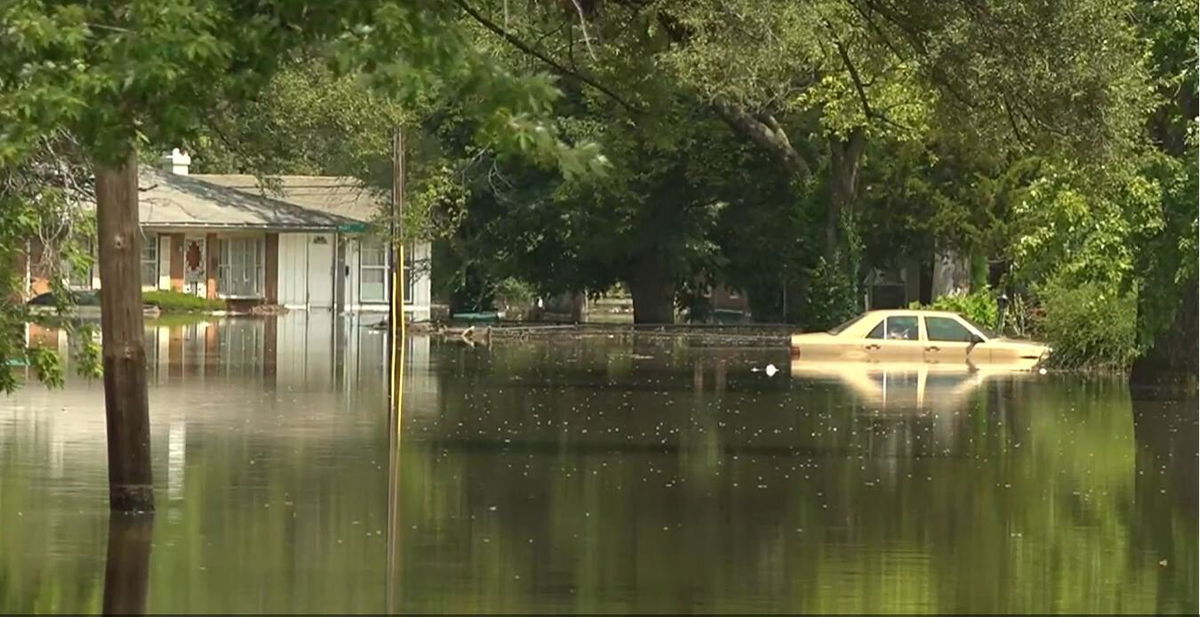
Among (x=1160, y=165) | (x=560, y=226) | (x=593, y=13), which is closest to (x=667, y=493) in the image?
(x=593, y=13)

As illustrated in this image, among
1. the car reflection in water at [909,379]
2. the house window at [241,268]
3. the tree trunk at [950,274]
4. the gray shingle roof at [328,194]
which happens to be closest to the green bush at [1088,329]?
the car reflection in water at [909,379]

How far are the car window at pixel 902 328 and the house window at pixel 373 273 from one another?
33.0 metres

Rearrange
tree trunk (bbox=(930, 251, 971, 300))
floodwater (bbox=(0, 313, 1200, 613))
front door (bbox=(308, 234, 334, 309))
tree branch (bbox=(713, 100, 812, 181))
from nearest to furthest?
floodwater (bbox=(0, 313, 1200, 613)), tree branch (bbox=(713, 100, 812, 181)), tree trunk (bbox=(930, 251, 971, 300)), front door (bbox=(308, 234, 334, 309))

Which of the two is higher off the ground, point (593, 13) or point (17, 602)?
point (593, 13)

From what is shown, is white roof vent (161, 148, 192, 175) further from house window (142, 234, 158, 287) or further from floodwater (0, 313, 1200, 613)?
floodwater (0, 313, 1200, 613)

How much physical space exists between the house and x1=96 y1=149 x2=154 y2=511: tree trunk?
55087 millimetres

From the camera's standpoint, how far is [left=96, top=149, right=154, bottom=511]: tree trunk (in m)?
16.9

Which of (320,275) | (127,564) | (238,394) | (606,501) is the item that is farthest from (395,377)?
(320,275)

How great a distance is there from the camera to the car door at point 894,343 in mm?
44138

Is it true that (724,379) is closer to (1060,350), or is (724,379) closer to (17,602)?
(1060,350)

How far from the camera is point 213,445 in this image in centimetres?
2391

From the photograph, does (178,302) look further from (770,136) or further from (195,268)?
(770,136)

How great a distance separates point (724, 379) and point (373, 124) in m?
25.5

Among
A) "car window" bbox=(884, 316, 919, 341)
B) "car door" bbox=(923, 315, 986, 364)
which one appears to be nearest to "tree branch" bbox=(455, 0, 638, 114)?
"car door" bbox=(923, 315, 986, 364)
